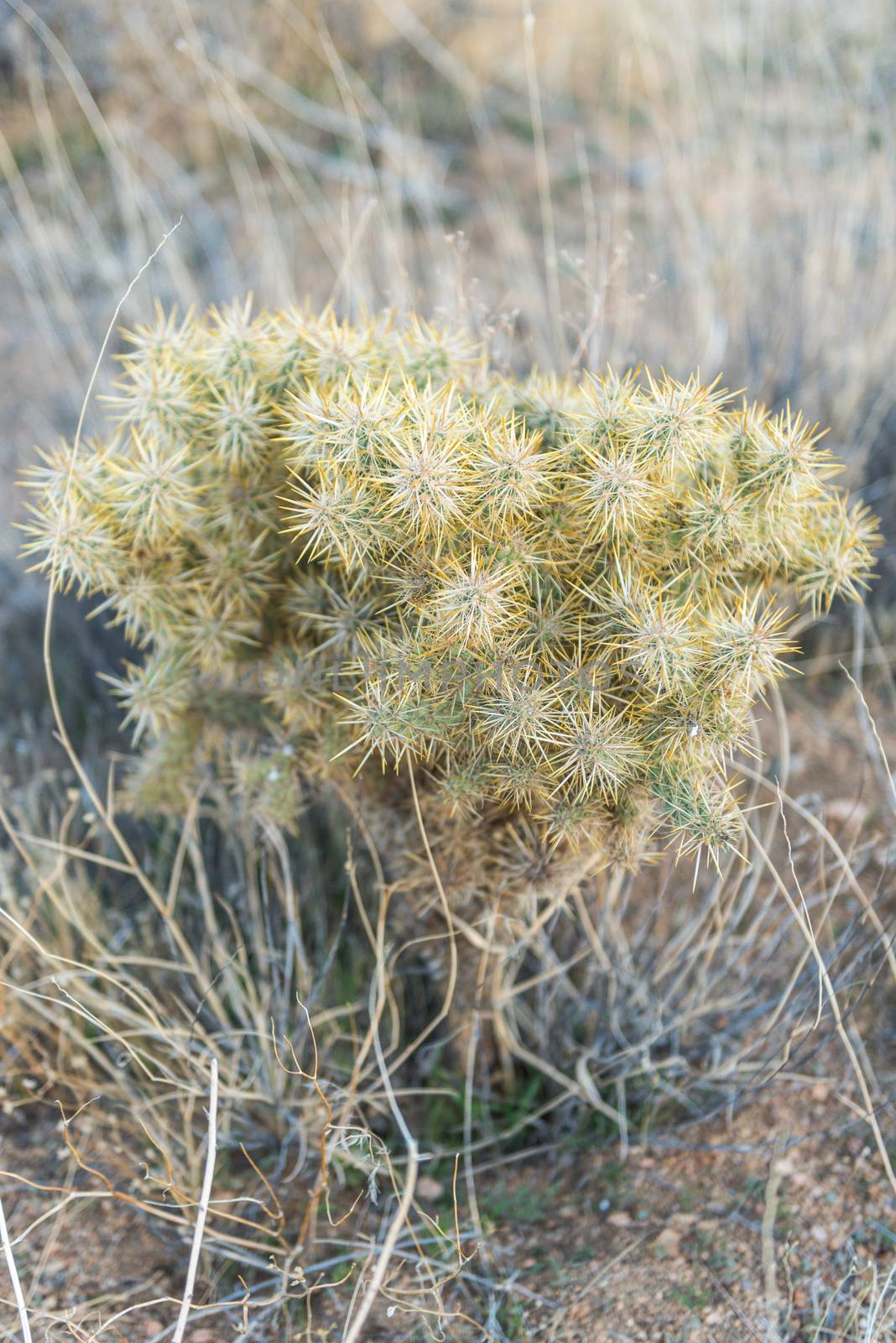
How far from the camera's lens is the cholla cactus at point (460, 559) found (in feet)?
4.62

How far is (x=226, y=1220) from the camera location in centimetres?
192

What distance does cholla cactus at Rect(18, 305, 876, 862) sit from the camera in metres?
1.41

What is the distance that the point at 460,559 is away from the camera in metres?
1.46

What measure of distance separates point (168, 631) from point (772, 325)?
8.13 ft

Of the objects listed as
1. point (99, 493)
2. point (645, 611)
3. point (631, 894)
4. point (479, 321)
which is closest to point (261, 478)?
point (99, 493)

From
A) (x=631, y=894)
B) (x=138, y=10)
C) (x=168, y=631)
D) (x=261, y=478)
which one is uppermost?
(x=138, y=10)

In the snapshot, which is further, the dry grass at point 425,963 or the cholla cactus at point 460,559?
the dry grass at point 425,963

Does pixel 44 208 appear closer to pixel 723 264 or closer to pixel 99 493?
pixel 723 264

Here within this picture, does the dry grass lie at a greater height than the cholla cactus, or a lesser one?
lesser

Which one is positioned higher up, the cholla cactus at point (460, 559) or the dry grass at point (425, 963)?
the cholla cactus at point (460, 559)

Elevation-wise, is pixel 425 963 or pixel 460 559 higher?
pixel 460 559

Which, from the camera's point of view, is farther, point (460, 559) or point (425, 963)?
point (425, 963)

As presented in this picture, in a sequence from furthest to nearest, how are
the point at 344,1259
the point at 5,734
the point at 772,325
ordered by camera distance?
the point at 772,325 → the point at 5,734 → the point at 344,1259

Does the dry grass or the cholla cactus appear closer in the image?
the cholla cactus
